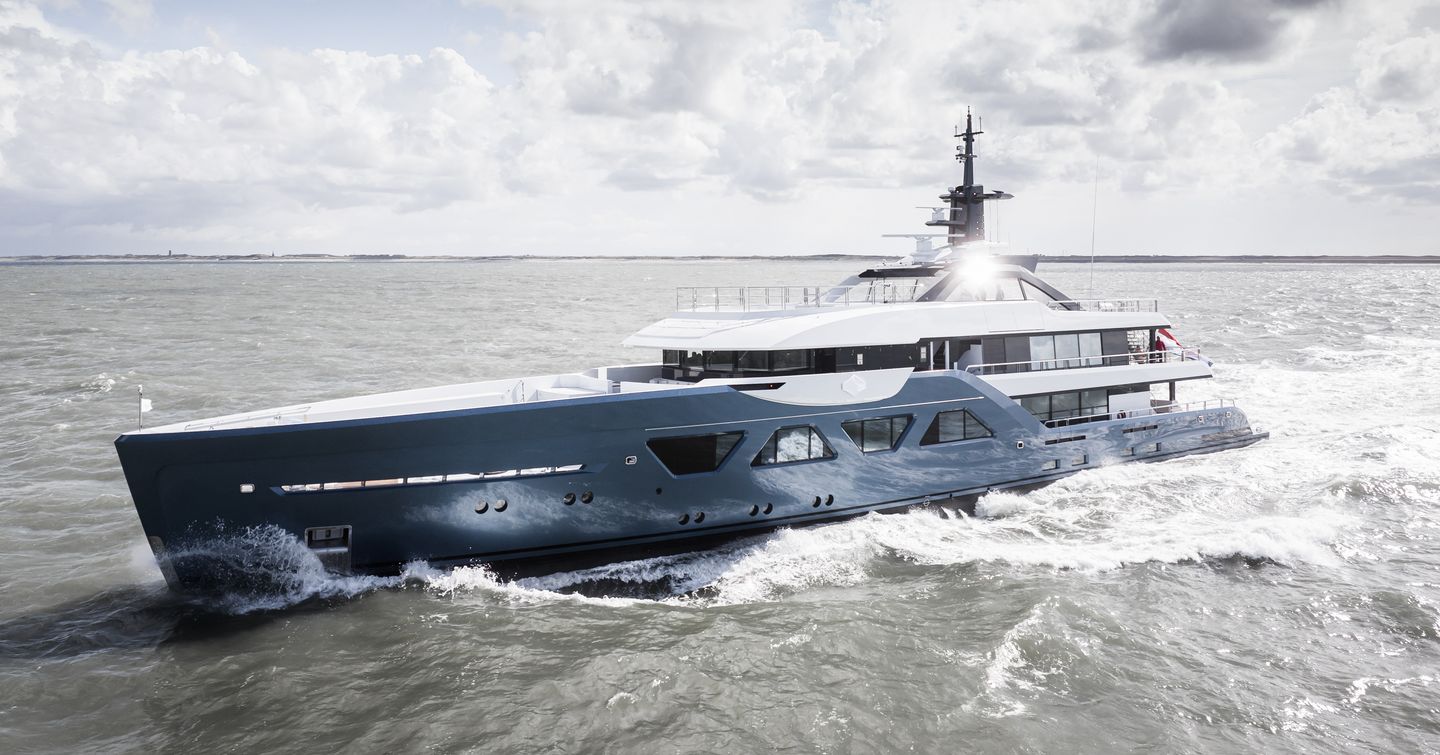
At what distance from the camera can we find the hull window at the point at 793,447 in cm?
1302

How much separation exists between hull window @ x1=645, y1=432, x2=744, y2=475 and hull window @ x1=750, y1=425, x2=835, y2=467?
1.87 feet

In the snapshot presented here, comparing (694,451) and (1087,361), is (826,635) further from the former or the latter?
(1087,361)

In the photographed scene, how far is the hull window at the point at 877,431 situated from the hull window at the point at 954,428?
548mm

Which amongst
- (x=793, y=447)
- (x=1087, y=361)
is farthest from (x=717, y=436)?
(x=1087, y=361)

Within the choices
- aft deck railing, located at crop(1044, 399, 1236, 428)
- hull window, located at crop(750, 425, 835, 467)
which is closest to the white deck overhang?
aft deck railing, located at crop(1044, 399, 1236, 428)

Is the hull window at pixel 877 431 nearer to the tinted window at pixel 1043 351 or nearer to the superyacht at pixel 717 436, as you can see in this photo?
the superyacht at pixel 717 436

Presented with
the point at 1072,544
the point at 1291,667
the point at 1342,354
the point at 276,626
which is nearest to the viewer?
the point at 1291,667

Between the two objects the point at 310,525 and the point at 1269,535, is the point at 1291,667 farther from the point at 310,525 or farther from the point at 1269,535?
the point at 310,525

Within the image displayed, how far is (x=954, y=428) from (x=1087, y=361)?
4448 mm

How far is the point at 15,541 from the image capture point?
13.7m

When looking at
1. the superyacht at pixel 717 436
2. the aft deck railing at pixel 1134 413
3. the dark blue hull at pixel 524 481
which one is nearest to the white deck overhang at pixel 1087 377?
the superyacht at pixel 717 436

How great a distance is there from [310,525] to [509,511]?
262 centimetres

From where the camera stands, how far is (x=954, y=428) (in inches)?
576

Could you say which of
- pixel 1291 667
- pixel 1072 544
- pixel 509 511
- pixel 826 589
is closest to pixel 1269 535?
pixel 1072 544
